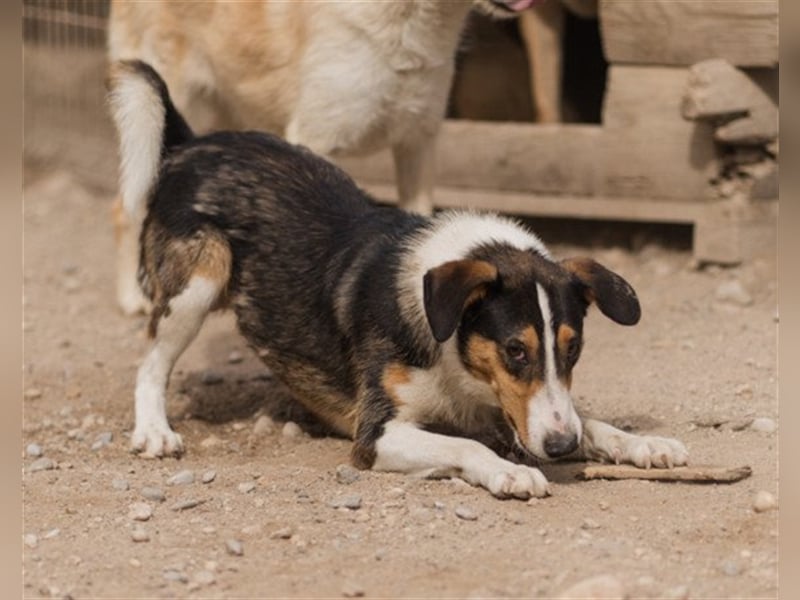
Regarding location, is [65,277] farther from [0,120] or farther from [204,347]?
[0,120]

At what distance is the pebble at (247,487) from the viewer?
174 inches

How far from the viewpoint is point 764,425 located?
496 centimetres

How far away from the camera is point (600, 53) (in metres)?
9.23

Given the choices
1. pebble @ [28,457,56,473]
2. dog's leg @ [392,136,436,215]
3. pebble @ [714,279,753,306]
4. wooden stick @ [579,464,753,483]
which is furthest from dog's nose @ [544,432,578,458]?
pebble @ [714,279,753,306]

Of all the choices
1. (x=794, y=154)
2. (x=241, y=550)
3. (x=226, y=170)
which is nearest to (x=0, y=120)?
(x=241, y=550)

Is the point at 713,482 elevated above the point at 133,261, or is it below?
above

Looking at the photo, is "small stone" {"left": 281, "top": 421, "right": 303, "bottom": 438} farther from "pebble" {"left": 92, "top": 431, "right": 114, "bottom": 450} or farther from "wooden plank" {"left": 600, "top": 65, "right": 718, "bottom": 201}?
"wooden plank" {"left": 600, "top": 65, "right": 718, "bottom": 201}

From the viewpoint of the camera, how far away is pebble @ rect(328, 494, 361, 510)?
423 cm

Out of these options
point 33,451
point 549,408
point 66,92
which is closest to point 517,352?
point 549,408

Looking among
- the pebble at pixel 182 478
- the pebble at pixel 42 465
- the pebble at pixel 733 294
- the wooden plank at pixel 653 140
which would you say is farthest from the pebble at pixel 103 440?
the wooden plank at pixel 653 140

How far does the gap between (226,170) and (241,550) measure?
1827mm

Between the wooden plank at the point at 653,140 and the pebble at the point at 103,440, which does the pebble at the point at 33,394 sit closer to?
the pebble at the point at 103,440

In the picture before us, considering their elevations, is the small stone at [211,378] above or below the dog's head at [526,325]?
below

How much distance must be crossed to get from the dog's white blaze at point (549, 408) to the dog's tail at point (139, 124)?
5.92 feet
